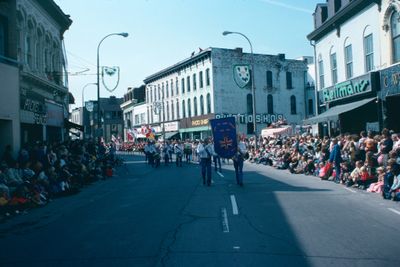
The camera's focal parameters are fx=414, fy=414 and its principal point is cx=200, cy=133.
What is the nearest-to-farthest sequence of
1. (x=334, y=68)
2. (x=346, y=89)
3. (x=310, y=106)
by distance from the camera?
(x=346, y=89) < (x=334, y=68) < (x=310, y=106)

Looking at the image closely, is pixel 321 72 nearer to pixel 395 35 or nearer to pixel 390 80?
pixel 390 80

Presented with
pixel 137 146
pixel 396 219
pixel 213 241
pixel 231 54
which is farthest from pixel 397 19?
pixel 137 146

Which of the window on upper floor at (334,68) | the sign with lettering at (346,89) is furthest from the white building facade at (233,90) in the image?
the window on upper floor at (334,68)

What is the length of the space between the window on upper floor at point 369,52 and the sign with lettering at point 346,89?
0.71 meters

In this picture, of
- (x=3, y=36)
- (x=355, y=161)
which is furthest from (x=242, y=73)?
(x=355, y=161)

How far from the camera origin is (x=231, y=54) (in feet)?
156

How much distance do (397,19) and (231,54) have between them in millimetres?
29248

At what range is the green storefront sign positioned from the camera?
2153 cm

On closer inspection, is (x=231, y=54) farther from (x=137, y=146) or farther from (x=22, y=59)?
(x=22, y=59)

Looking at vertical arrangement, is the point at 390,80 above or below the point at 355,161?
above

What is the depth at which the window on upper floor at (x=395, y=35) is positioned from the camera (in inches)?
748

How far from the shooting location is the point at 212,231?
754 cm

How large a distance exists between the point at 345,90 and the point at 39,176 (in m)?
17.6

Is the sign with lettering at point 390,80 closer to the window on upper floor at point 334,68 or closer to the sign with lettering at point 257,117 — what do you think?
the window on upper floor at point 334,68
